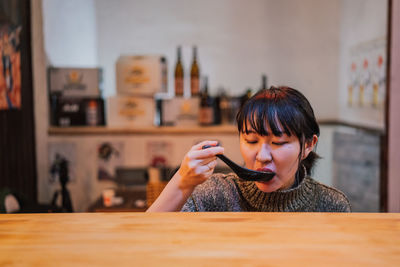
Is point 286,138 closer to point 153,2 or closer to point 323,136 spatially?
point 323,136

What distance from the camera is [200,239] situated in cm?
55

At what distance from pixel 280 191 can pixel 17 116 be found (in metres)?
2.12

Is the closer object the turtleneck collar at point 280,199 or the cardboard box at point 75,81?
the turtleneck collar at point 280,199

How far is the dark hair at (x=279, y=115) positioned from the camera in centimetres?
107

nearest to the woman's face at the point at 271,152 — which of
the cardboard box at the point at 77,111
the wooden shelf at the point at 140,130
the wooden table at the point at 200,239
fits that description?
the wooden table at the point at 200,239

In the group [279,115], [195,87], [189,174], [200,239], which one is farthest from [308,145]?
[195,87]

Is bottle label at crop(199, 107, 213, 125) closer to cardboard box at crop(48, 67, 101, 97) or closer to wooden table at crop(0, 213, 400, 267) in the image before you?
cardboard box at crop(48, 67, 101, 97)

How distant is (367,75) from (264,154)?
3.20 meters

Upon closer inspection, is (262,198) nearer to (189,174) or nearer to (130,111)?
(189,174)

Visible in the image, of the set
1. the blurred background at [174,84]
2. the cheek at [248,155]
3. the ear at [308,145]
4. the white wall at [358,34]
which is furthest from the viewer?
the white wall at [358,34]

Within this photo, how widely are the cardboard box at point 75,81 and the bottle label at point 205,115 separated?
0.82 metres

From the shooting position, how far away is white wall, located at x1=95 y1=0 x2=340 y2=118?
4707 millimetres

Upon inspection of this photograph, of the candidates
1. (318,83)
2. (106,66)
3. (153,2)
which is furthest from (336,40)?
(106,66)

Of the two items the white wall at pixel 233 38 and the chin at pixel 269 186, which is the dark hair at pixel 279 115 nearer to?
the chin at pixel 269 186
